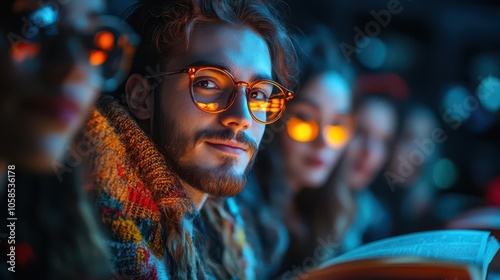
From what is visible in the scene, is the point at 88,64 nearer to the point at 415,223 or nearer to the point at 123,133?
the point at 123,133

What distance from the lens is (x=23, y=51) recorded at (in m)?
1.42

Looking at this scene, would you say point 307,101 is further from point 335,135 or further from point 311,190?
point 311,190

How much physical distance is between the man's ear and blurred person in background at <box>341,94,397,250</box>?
59 centimetres

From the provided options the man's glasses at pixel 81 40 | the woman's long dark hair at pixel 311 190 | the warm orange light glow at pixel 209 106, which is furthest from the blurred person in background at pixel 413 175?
the man's glasses at pixel 81 40

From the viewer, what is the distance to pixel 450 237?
1.77 meters

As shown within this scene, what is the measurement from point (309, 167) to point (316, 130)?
0.11 m

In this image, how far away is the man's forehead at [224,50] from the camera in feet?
4.90

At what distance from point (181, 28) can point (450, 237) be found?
1.00 meters

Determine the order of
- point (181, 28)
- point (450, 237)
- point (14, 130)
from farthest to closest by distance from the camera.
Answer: point (450, 237) < point (181, 28) < point (14, 130)

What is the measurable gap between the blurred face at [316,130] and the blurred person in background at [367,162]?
4 cm

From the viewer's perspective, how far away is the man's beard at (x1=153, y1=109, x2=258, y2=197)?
4.88 feet

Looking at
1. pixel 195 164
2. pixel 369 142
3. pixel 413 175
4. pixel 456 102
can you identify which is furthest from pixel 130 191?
pixel 456 102

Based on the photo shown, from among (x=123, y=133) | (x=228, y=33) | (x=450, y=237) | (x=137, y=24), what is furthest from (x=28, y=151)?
(x=450, y=237)

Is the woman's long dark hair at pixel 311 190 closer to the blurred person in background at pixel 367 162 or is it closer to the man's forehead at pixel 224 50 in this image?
the blurred person in background at pixel 367 162
